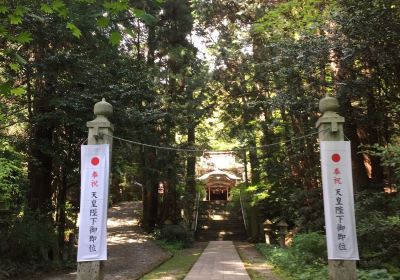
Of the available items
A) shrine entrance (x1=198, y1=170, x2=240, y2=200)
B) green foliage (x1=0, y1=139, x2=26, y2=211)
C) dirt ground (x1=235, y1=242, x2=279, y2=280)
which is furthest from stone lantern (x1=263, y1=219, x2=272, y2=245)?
shrine entrance (x1=198, y1=170, x2=240, y2=200)

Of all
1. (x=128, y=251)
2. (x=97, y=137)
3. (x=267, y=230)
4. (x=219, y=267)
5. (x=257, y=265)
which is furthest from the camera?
(x=267, y=230)

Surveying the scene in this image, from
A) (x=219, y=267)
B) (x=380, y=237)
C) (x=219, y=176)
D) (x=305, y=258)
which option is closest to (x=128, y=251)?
(x=219, y=267)

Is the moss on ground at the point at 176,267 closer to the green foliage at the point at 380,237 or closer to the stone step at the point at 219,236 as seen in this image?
the green foliage at the point at 380,237

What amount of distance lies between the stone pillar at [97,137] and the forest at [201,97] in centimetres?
157

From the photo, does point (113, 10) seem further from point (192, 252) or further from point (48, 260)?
point (192, 252)

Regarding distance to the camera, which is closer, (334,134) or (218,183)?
(334,134)

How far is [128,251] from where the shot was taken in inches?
573

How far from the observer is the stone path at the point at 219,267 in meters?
9.70

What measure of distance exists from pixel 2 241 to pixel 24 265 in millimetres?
800

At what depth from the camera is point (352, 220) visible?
6.18 metres

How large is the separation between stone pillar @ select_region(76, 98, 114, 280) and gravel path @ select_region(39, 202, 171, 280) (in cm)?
337

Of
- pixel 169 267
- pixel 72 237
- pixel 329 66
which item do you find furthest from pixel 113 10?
pixel 72 237

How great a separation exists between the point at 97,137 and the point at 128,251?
8.77 metres

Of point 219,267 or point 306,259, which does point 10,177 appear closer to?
point 219,267
